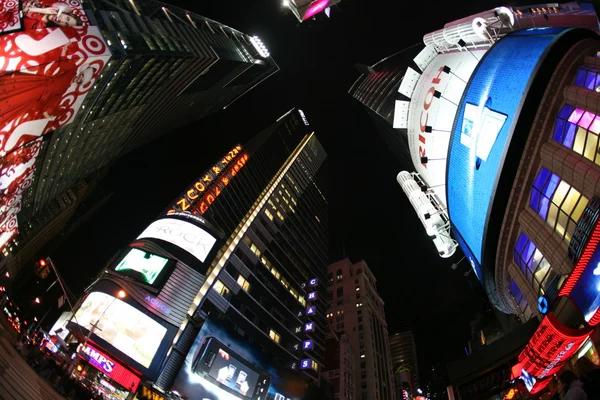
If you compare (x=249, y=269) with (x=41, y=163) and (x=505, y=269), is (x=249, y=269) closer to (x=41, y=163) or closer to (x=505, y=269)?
(x=41, y=163)

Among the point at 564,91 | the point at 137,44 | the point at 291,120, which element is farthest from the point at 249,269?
the point at 291,120

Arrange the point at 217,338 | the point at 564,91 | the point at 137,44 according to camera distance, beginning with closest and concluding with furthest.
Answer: the point at 564,91 → the point at 217,338 → the point at 137,44

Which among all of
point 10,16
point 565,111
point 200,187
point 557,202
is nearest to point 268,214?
point 200,187

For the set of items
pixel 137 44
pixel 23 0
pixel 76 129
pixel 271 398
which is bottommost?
pixel 271 398

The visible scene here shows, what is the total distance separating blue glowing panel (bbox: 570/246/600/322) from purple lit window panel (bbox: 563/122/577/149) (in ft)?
Result: 23.8

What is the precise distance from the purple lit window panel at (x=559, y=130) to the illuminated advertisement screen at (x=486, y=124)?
1.78m

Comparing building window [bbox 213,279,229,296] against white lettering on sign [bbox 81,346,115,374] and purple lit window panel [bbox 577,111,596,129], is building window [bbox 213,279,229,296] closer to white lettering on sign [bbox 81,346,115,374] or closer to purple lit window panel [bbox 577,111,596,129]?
white lettering on sign [bbox 81,346,115,374]

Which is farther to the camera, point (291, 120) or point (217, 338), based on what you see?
point (291, 120)

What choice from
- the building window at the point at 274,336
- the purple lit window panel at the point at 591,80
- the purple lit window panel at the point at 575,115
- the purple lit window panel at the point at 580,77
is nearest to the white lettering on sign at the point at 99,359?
the building window at the point at 274,336

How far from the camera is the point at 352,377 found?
70.1m

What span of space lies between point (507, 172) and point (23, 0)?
36413 millimetres

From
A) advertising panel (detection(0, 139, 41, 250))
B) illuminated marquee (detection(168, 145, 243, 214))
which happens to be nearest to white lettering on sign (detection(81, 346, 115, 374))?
advertising panel (detection(0, 139, 41, 250))

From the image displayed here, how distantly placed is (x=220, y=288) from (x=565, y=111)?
140 ft

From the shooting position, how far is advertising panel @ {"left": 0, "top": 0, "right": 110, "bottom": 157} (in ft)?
71.6
